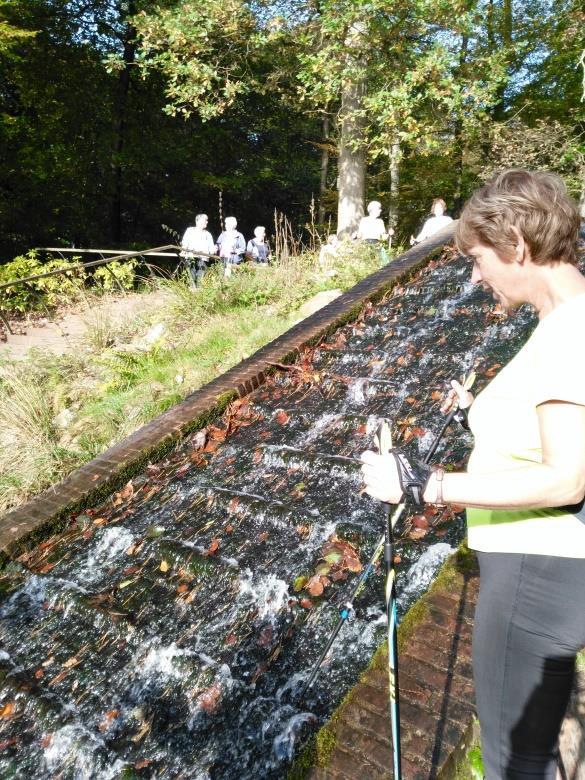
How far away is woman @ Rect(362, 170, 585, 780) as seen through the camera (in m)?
1.29

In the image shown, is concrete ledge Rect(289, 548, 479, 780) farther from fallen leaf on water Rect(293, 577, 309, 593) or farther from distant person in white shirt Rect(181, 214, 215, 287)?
distant person in white shirt Rect(181, 214, 215, 287)

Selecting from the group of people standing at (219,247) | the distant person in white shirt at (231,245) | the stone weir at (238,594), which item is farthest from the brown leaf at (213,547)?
the distant person in white shirt at (231,245)

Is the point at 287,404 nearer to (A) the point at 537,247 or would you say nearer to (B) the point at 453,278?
(B) the point at 453,278

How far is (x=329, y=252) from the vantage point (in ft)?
32.5

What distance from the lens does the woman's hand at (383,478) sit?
5.04 feet

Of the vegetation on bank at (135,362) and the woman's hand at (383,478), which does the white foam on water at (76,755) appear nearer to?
the woman's hand at (383,478)

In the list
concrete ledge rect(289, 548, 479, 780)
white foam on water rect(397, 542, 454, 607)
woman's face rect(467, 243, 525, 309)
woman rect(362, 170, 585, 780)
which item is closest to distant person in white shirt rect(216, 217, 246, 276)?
white foam on water rect(397, 542, 454, 607)

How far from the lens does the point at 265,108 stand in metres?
20.8

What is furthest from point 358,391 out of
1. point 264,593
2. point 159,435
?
point 264,593

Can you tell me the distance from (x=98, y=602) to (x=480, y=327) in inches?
183

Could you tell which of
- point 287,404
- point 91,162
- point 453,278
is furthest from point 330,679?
point 91,162

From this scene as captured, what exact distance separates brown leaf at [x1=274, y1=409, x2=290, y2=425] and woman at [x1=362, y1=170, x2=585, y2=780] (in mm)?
3565

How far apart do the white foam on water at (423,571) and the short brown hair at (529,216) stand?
7.07ft

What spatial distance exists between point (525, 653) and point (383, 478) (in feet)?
1.82
